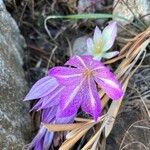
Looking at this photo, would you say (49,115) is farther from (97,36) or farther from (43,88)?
(97,36)

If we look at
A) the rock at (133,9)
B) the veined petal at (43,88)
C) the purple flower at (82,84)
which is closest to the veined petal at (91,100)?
the purple flower at (82,84)

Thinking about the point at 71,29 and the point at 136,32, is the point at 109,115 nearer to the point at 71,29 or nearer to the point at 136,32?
the point at 136,32

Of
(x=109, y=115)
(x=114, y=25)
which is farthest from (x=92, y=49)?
(x=109, y=115)

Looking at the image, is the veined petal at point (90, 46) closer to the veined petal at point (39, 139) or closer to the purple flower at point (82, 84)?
the purple flower at point (82, 84)

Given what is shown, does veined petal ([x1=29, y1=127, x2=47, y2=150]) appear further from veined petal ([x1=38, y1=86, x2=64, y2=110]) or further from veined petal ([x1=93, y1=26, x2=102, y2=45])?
veined petal ([x1=93, y1=26, x2=102, y2=45])

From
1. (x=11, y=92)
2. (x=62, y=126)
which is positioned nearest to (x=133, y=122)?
(x=62, y=126)
